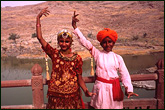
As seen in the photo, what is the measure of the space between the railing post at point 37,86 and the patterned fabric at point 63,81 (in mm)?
572

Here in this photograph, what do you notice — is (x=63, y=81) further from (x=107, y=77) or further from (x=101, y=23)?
(x=101, y=23)

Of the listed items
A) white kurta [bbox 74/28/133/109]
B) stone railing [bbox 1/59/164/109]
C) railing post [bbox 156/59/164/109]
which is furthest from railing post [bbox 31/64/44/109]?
railing post [bbox 156/59/164/109]

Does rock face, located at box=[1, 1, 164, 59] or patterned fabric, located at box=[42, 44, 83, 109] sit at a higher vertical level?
rock face, located at box=[1, 1, 164, 59]

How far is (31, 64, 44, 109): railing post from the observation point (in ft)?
7.92

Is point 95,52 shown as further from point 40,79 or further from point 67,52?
point 40,79

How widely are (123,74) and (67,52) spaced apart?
3.01 feet

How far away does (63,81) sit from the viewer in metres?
1.92

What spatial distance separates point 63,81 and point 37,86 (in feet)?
2.63

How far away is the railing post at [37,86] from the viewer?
2413mm

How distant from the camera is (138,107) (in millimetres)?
2791

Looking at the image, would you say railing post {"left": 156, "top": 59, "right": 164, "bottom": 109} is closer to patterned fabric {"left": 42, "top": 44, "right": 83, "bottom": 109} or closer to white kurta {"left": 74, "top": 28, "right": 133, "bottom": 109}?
white kurta {"left": 74, "top": 28, "right": 133, "bottom": 109}

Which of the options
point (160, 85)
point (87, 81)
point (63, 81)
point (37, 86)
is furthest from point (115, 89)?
point (37, 86)

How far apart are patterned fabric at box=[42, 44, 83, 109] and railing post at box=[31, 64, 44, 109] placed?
57cm

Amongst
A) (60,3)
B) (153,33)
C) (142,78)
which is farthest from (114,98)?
(60,3)
